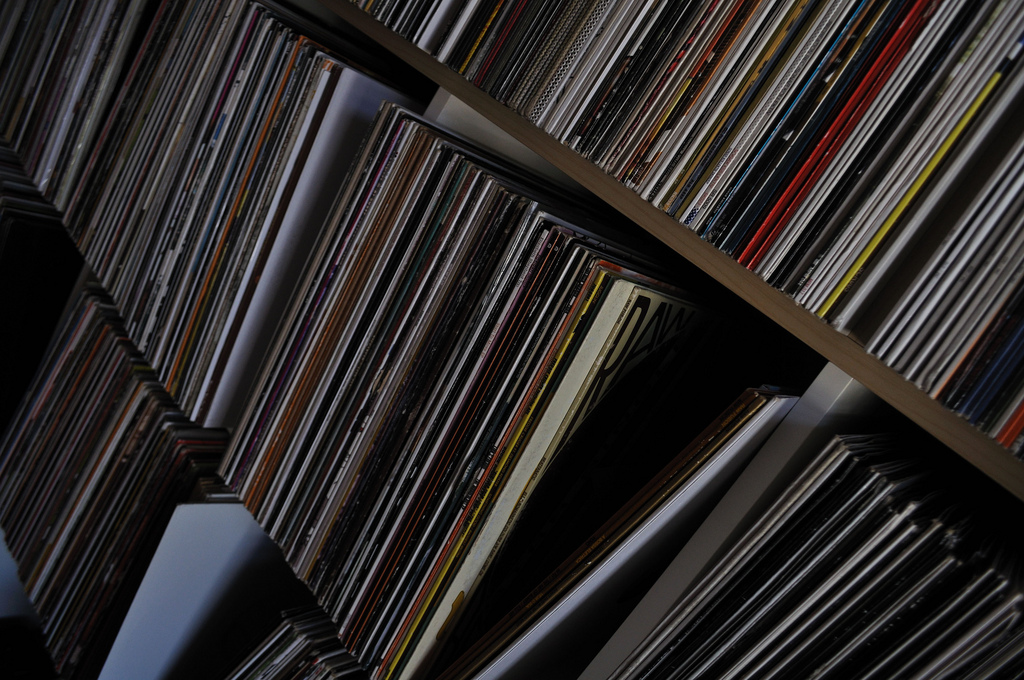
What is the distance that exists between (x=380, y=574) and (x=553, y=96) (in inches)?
19.0

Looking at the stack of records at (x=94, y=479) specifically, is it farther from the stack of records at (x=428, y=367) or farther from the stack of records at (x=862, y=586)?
the stack of records at (x=862, y=586)

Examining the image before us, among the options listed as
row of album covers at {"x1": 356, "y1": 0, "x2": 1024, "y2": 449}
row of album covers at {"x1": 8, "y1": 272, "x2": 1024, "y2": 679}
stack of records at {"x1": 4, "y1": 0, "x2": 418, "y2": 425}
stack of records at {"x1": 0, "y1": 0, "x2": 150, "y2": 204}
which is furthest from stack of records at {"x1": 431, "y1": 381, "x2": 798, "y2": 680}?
stack of records at {"x1": 0, "y1": 0, "x2": 150, "y2": 204}

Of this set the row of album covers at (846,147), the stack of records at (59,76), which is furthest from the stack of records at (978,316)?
the stack of records at (59,76)

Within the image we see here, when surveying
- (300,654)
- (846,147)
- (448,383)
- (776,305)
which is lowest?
(300,654)

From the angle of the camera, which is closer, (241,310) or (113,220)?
(241,310)

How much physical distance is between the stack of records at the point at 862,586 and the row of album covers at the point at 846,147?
9cm

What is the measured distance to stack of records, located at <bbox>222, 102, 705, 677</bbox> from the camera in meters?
0.62

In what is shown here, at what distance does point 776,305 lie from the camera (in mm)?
506

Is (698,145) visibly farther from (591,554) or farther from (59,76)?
(59,76)

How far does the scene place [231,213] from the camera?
2.97 feet

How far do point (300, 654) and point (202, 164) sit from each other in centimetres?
63

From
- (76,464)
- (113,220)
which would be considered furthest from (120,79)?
(76,464)

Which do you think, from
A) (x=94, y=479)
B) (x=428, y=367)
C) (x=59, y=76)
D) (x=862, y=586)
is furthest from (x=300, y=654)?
(x=59, y=76)

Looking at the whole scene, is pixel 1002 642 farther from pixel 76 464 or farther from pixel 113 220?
pixel 76 464
